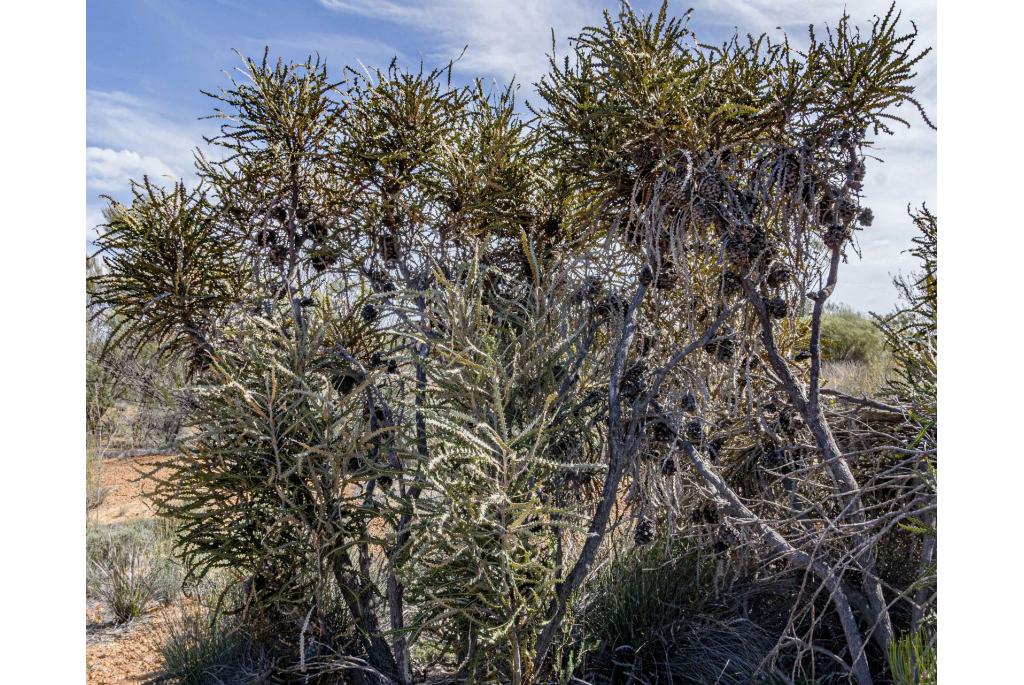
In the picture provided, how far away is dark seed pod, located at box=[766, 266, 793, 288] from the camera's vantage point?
2.83 meters

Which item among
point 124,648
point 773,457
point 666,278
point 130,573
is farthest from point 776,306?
point 130,573

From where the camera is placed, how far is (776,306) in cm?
287

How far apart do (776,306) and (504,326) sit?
1.10m

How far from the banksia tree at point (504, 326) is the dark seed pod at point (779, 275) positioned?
16 mm

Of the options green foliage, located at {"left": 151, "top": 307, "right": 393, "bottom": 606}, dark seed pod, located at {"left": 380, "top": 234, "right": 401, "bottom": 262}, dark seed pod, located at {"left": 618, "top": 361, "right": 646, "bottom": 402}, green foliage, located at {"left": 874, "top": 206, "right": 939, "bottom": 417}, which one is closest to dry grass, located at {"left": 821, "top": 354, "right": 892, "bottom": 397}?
green foliage, located at {"left": 874, "top": 206, "right": 939, "bottom": 417}

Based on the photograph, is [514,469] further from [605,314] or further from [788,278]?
[788,278]

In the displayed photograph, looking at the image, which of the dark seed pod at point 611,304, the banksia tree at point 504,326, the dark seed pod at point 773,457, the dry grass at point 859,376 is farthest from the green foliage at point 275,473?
the dry grass at point 859,376

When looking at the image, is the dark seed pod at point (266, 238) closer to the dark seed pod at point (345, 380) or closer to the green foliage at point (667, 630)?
the dark seed pod at point (345, 380)

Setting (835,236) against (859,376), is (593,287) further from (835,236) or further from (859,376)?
(859,376)

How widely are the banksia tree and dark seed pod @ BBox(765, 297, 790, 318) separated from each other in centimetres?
1

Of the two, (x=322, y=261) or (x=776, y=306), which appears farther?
(x=322, y=261)

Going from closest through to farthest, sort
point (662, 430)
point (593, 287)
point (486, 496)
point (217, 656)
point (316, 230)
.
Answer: point (486, 496), point (662, 430), point (593, 287), point (316, 230), point (217, 656)

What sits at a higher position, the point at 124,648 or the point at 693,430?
the point at 693,430

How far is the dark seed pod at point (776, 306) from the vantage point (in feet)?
9.39
